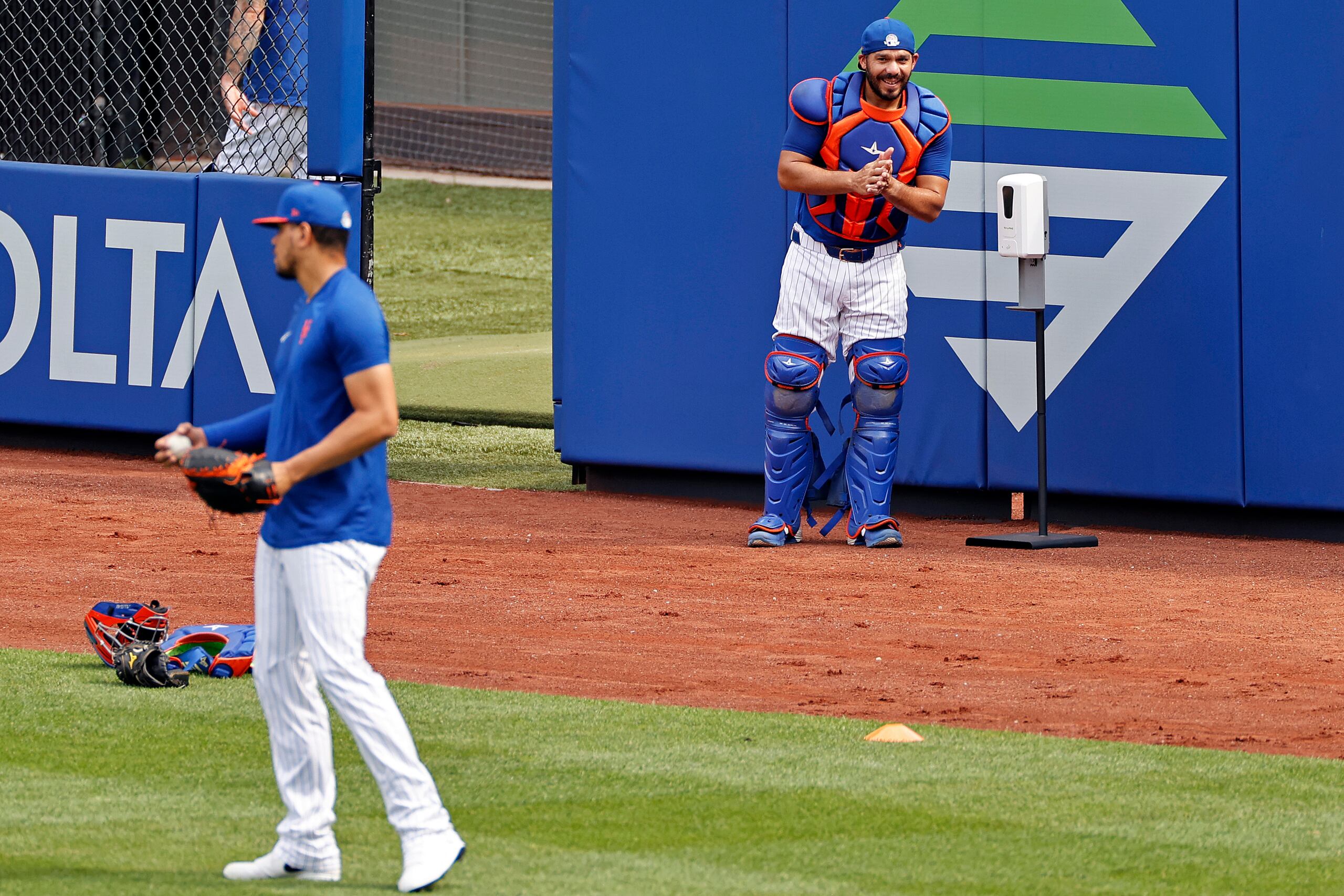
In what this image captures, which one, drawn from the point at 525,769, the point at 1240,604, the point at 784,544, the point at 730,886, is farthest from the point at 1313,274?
the point at 730,886

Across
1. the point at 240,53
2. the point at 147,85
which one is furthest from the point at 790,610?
the point at 147,85

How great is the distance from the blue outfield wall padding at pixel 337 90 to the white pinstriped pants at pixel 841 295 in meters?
3.54

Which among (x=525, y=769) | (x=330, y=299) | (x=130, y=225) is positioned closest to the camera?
(x=330, y=299)

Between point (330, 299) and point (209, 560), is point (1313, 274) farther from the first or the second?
point (330, 299)

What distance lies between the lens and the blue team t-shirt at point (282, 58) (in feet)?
41.7

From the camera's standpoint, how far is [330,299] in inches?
180

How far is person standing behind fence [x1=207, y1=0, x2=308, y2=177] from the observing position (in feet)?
41.9

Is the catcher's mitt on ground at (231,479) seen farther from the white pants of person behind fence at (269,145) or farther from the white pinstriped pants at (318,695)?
the white pants of person behind fence at (269,145)

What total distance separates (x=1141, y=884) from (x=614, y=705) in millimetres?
2290

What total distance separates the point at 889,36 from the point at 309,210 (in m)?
5.27

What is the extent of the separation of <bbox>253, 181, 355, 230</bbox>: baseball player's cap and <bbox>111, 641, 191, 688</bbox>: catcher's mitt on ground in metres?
2.62

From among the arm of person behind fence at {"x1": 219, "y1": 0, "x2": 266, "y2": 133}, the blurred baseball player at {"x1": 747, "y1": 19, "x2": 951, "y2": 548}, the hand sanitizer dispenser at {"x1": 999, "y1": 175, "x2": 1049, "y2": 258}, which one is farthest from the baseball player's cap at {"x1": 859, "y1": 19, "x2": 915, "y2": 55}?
the arm of person behind fence at {"x1": 219, "y1": 0, "x2": 266, "y2": 133}

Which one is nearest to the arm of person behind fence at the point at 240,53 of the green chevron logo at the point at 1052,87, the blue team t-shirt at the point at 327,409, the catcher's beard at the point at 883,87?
the green chevron logo at the point at 1052,87

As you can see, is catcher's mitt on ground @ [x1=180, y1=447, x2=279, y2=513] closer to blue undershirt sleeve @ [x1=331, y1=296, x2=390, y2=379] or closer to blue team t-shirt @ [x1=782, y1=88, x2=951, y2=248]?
blue undershirt sleeve @ [x1=331, y1=296, x2=390, y2=379]
